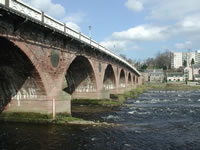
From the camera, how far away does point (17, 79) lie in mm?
19109

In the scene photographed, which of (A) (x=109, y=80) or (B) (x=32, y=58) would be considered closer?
(B) (x=32, y=58)

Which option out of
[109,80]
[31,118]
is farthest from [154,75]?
[31,118]

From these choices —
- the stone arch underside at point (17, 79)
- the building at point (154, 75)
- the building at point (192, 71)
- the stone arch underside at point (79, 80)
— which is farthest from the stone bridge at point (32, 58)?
the building at point (154, 75)

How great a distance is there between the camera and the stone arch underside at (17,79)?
1725cm

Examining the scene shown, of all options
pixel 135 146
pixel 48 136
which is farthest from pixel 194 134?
pixel 48 136

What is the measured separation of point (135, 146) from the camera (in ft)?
44.2

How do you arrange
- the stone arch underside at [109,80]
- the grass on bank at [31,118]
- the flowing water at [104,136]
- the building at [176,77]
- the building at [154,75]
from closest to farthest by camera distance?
the flowing water at [104,136] → the grass on bank at [31,118] → the stone arch underside at [109,80] → the building at [176,77] → the building at [154,75]

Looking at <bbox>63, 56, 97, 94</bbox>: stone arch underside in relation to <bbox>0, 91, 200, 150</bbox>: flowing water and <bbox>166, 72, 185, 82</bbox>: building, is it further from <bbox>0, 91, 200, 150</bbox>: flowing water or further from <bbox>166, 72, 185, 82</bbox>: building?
<bbox>166, 72, 185, 82</bbox>: building

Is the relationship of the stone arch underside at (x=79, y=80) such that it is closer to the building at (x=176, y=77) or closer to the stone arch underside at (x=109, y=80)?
the stone arch underside at (x=109, y=80)

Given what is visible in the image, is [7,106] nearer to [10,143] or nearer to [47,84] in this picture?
[47,84]

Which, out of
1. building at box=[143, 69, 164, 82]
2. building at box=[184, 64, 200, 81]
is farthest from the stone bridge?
building at box=[143, 69, 164, 82]

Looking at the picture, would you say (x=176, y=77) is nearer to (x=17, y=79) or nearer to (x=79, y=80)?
(x=79, y=80)

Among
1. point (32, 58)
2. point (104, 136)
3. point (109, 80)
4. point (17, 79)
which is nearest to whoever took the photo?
point (104, 136)

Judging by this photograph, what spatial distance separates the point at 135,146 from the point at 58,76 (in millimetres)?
10555
